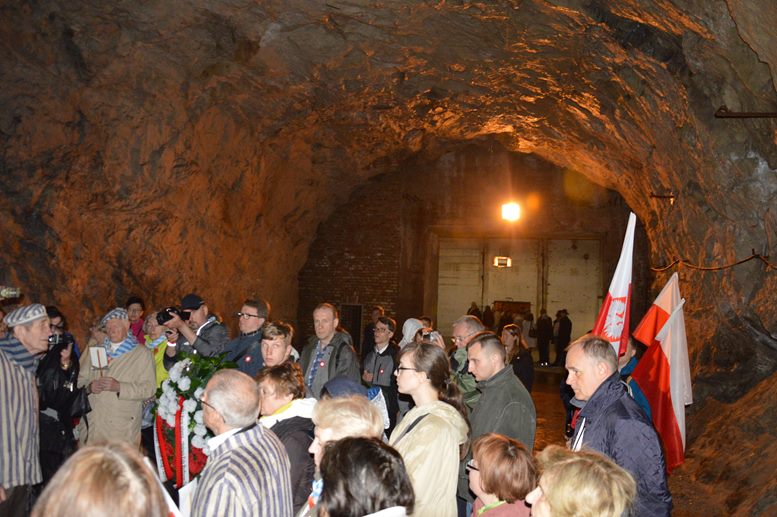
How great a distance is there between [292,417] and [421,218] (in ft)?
43.4

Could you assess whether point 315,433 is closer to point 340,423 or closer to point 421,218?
point 340,423

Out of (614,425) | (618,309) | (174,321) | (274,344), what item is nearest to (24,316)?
(174,321)

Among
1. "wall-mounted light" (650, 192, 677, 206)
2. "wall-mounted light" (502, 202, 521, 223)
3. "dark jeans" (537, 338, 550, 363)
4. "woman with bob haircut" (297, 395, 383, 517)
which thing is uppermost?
"wall-mounted light" (502, 202, 521, 223)

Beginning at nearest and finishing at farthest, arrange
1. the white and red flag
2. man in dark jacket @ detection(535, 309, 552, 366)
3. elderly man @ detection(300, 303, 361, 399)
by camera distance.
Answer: the white and red flag, elderly man @ detection(300, 303, 361, 399), man in dark jacket @ detection(535, 309, 552, 366)

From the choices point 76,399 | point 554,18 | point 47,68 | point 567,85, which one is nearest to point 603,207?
point 567,85

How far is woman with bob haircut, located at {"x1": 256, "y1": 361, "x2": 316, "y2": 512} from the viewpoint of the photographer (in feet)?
11.4

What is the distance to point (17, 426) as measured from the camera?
4.09 meters

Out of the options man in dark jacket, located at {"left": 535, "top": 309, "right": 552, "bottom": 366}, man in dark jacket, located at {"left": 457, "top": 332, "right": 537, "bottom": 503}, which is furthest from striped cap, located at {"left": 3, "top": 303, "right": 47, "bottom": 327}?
man in dark jacket, located at {"left": 535, "top": 309, "right": 552, "bottom": 366}

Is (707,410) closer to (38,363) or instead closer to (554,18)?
(554,18)

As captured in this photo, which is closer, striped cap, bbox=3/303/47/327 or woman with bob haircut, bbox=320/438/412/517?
woman with bob haircut, bbox=320/438/412/517

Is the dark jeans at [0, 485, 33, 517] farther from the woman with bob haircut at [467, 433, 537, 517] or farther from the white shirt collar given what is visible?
the woman with bob haircut at [467, 433, 537, 517]

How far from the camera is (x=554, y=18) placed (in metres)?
8.09

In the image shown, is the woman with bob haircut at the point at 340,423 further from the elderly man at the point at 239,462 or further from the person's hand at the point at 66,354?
the person's hand at the point at 66,354

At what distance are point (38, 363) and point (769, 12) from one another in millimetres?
6057
